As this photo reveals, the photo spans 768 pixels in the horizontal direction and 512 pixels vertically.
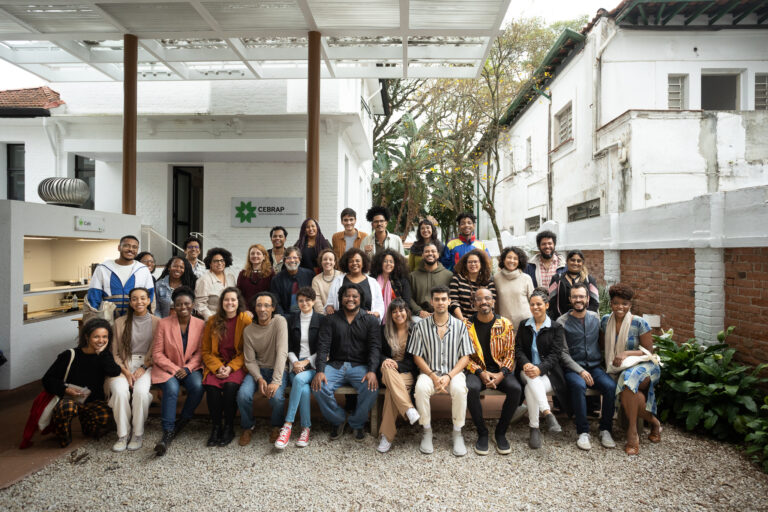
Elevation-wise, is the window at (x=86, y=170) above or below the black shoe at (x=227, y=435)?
above

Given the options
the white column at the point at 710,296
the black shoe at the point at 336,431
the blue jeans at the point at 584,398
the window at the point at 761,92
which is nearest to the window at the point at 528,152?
the window at the point at 761,92

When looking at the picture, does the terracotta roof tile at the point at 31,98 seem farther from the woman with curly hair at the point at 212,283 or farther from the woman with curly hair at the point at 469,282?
the woman with curly hair at the point at 469,282

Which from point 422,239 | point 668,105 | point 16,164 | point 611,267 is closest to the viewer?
point 422,239

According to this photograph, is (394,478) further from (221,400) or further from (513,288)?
(513,288)

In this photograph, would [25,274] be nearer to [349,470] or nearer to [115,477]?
[115,477]

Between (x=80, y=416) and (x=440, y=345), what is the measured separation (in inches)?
135

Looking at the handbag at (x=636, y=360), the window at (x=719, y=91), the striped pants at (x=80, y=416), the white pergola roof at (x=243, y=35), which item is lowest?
the striped pants at (x=80, y=416)

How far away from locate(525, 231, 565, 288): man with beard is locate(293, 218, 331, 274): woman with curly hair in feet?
8.24

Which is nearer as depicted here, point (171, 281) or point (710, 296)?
point (710, 296)

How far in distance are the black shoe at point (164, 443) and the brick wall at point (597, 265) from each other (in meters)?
7.33

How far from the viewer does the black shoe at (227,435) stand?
4207 millimetres

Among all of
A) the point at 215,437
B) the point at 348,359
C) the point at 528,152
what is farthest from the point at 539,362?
the point at 528,152

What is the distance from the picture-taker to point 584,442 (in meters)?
4.11

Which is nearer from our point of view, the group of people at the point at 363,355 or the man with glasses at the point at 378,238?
the group of people at the point at 363,355
